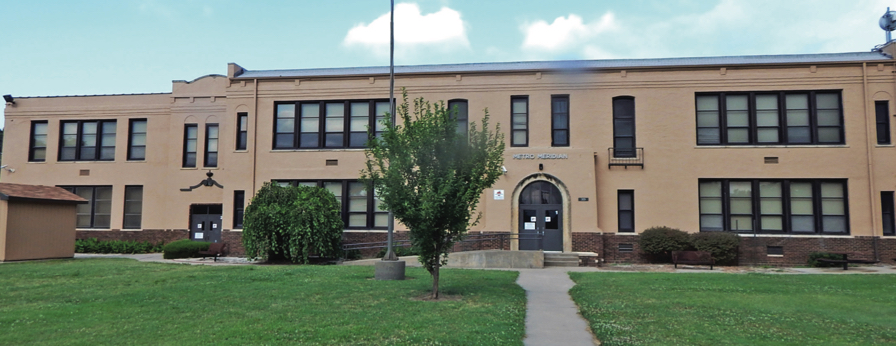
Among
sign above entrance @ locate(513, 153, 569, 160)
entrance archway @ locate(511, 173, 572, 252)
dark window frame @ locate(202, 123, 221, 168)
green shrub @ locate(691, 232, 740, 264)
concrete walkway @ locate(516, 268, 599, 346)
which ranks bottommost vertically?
concrete walkway @ locate(516, 268, 599, 346)

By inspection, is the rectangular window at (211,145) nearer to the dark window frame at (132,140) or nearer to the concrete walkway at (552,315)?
the dark window frame at (132,140)

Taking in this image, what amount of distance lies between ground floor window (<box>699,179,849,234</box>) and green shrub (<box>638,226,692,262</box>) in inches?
76.5

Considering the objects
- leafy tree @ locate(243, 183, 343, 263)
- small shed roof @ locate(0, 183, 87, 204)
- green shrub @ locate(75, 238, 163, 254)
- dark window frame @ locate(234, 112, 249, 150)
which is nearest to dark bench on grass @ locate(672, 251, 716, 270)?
leafy tree @ locate(243, 183, 343, 263)

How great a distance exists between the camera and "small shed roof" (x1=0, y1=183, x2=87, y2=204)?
2005cm

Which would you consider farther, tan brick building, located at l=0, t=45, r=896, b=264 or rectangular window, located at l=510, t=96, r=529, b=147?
rectangular window, located at l=510, t=96, r=529, b=147

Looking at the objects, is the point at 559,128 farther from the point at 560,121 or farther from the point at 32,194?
the point at 32,194

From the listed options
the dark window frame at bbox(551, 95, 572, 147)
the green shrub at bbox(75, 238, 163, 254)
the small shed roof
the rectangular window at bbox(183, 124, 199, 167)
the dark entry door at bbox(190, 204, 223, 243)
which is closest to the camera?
the small shed roof

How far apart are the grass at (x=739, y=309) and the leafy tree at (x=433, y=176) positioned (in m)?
3.02

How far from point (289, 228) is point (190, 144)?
1043cm

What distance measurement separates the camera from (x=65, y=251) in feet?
72.5

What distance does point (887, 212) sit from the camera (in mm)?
22375

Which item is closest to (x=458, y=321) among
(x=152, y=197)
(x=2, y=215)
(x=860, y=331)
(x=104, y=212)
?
(x=860, y=331)

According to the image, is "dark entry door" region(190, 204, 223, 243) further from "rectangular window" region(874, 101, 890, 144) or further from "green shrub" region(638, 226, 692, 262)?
"rectangular window" region(874, 101, 890, 144)

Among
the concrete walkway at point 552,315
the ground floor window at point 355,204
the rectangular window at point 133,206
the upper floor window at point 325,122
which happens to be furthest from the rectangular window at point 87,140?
the concrete walkway at point 552,315
